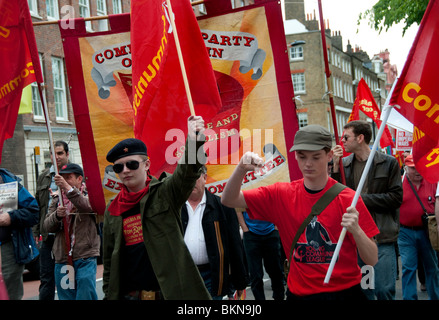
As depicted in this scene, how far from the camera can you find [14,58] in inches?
201

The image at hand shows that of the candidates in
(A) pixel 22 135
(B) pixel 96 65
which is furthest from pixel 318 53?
(B) pixel 96 65

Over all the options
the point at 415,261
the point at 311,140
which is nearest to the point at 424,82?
the point at 311,140

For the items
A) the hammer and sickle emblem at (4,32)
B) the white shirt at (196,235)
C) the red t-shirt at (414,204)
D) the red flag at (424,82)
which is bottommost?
the red t-shirt at (414,204)

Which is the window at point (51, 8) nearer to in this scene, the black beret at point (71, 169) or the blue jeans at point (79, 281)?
the black beret at point (71, 169)

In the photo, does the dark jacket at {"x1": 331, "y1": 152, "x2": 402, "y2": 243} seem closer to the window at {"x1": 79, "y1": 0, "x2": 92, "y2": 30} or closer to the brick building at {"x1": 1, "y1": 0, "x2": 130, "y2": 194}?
the brick building at {"x1": 1, "y1": 0, "x2": 130, "y2": 194}

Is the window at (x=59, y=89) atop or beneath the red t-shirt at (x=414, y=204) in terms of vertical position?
atop

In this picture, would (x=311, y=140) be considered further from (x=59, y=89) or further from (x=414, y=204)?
(x=59, y=89)

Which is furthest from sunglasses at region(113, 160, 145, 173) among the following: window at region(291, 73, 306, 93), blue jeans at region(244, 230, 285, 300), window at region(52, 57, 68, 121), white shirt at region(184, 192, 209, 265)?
window at region(291, 73, 306, 93)

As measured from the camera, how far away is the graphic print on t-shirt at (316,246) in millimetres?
3639

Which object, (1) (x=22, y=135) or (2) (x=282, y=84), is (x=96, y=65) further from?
(1) (x=22, y=135)

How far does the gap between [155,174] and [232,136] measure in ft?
2.89

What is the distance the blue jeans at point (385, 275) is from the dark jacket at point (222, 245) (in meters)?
1.28

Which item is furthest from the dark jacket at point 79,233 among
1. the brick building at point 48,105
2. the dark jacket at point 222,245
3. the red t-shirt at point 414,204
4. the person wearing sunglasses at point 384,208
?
the brick building at point 48,105

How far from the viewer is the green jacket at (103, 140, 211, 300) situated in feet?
12.2
